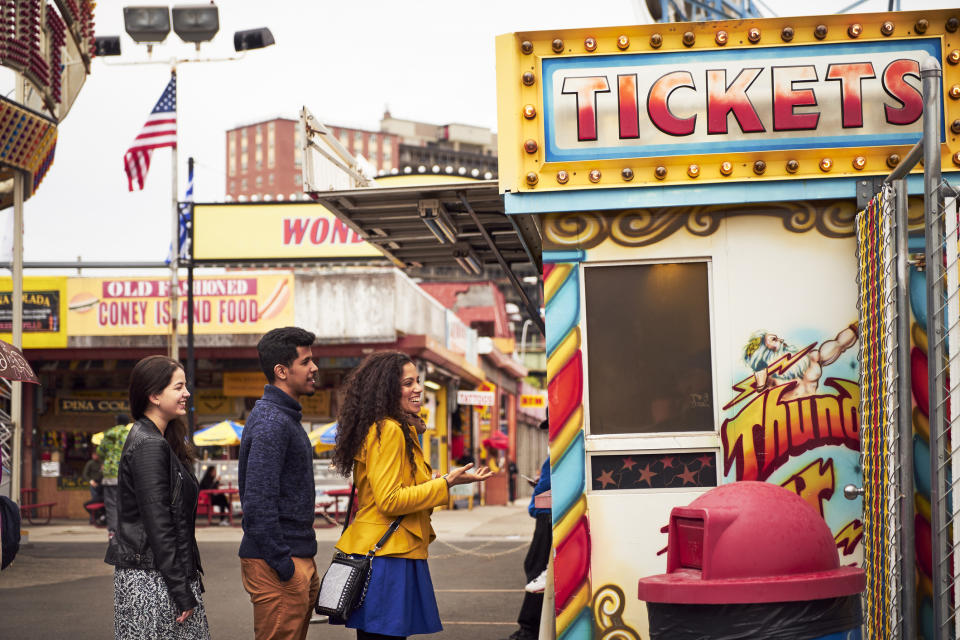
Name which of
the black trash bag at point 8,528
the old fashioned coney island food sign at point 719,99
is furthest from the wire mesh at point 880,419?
the black trash bag at point 8,528

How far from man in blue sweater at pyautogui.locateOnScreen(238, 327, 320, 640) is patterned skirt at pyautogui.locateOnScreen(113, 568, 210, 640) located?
39cm

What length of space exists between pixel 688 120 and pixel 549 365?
4.66ft

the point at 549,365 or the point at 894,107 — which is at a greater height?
the point at 894,107

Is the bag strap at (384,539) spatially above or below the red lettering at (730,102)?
below

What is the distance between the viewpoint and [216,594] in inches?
466

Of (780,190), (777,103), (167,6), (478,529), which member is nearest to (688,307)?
(780,190)

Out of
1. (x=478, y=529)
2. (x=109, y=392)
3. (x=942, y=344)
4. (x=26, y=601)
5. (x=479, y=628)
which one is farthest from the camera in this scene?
(x=109, y=392)

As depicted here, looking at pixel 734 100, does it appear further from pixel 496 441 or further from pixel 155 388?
pixel 496 441

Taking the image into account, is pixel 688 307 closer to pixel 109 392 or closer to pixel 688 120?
pixel 688 120

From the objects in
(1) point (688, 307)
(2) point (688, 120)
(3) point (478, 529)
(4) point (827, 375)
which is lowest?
(3) point (478, 529)

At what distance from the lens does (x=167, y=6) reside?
74.5ft

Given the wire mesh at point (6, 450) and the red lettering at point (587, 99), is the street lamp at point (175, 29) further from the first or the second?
the red lettering at point (587, 99)

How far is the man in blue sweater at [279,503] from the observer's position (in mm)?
4949

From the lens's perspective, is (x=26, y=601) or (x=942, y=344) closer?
(x=942, y=344)
